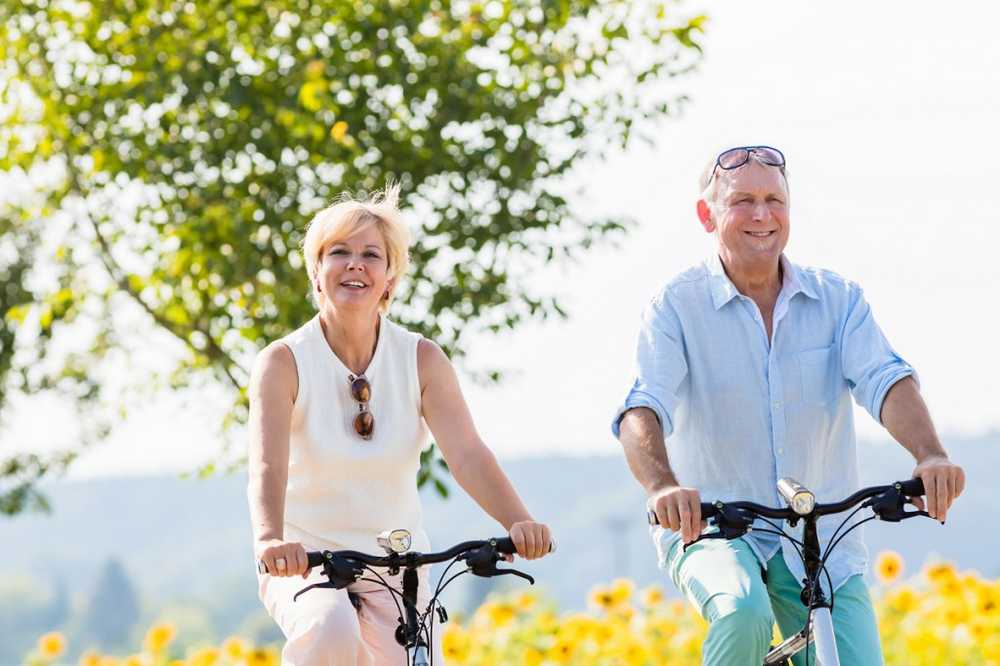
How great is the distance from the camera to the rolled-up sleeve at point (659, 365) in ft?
15.4

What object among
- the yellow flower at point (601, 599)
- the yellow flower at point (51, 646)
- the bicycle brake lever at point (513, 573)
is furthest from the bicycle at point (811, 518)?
the yellow flower at point (51, 646)

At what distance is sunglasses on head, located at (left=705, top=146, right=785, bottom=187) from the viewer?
4.86 meters

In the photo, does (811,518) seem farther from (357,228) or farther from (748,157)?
(357,228)

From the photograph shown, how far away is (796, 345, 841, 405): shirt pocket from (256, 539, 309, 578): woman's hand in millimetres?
1406

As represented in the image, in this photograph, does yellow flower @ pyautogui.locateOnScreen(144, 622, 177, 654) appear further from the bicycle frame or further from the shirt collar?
the shirt collar

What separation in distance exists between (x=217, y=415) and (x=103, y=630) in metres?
96.6

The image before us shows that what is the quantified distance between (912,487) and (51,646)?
217 inches

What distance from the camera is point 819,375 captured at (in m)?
4.87

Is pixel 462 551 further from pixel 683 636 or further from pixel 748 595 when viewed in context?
pixel 683 636

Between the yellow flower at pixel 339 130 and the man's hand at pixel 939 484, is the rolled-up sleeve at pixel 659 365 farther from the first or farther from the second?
the yellow flower at pixel 339 130

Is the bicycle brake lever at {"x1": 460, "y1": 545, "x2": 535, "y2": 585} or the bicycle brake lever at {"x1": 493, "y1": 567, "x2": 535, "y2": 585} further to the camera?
the bicycle brake lever at {"x1": 460, "y1": 545, "x2": 535, "y2": 585}

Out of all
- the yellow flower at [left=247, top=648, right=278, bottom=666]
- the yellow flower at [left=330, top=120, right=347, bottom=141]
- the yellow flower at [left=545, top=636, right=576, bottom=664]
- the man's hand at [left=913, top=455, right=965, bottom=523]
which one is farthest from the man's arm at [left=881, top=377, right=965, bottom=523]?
the yellow flower at [left=247, top=648, right=278, bottom=666]

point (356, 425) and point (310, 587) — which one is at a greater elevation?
point (356, 425)

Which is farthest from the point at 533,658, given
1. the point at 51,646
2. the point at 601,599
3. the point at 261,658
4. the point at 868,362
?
the point at 868,362
